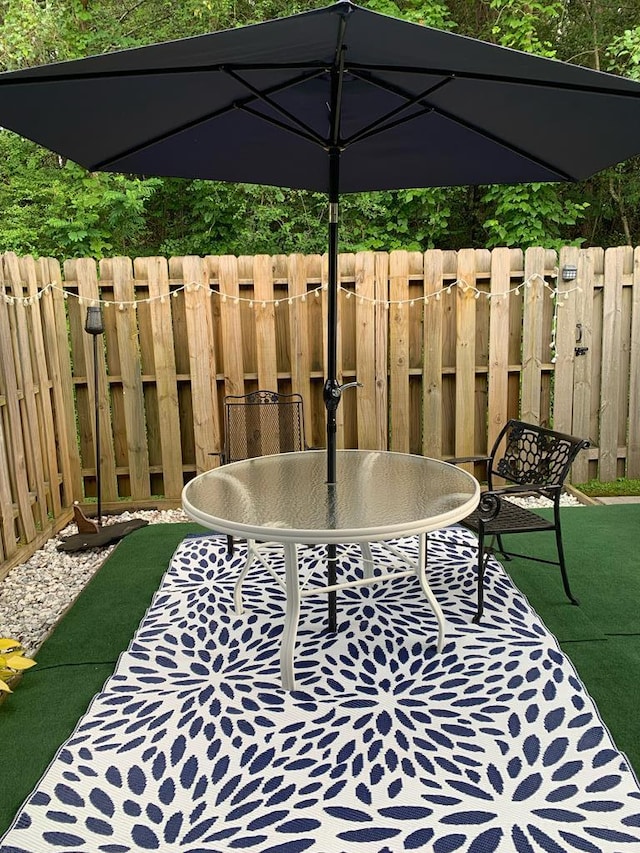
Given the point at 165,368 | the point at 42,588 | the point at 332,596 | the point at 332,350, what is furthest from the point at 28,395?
the point at 332,596

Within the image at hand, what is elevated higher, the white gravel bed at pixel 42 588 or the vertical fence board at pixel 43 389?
the vertical fence board at pixel 43 389

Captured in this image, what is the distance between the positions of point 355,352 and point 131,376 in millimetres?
1566

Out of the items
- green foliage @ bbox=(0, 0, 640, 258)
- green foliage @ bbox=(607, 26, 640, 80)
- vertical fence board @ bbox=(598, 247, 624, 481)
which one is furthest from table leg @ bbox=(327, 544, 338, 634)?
green foliage @ bbox=(607, 26, 640, 80)

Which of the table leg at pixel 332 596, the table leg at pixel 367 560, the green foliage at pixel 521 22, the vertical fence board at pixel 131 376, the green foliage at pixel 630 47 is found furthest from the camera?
the green foliage at pixel 521 22

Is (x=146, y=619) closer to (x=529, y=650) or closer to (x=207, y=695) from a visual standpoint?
(x=207, y=695)

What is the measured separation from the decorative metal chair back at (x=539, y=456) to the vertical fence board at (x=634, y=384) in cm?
182

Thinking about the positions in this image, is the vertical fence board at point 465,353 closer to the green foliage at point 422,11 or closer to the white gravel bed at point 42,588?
the white gravel bed at point 42,588

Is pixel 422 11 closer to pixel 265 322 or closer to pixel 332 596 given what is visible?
pixel 265 322

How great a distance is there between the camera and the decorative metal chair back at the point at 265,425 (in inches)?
152

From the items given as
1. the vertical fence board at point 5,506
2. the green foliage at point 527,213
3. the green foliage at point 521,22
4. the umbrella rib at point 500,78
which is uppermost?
the green foliage at point 521,22

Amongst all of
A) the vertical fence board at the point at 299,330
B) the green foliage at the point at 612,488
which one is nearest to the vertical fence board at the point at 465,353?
the green foliage at the point at 612,488

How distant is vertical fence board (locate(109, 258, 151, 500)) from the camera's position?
4172mm

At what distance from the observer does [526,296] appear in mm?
4355

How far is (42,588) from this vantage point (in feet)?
10.5
